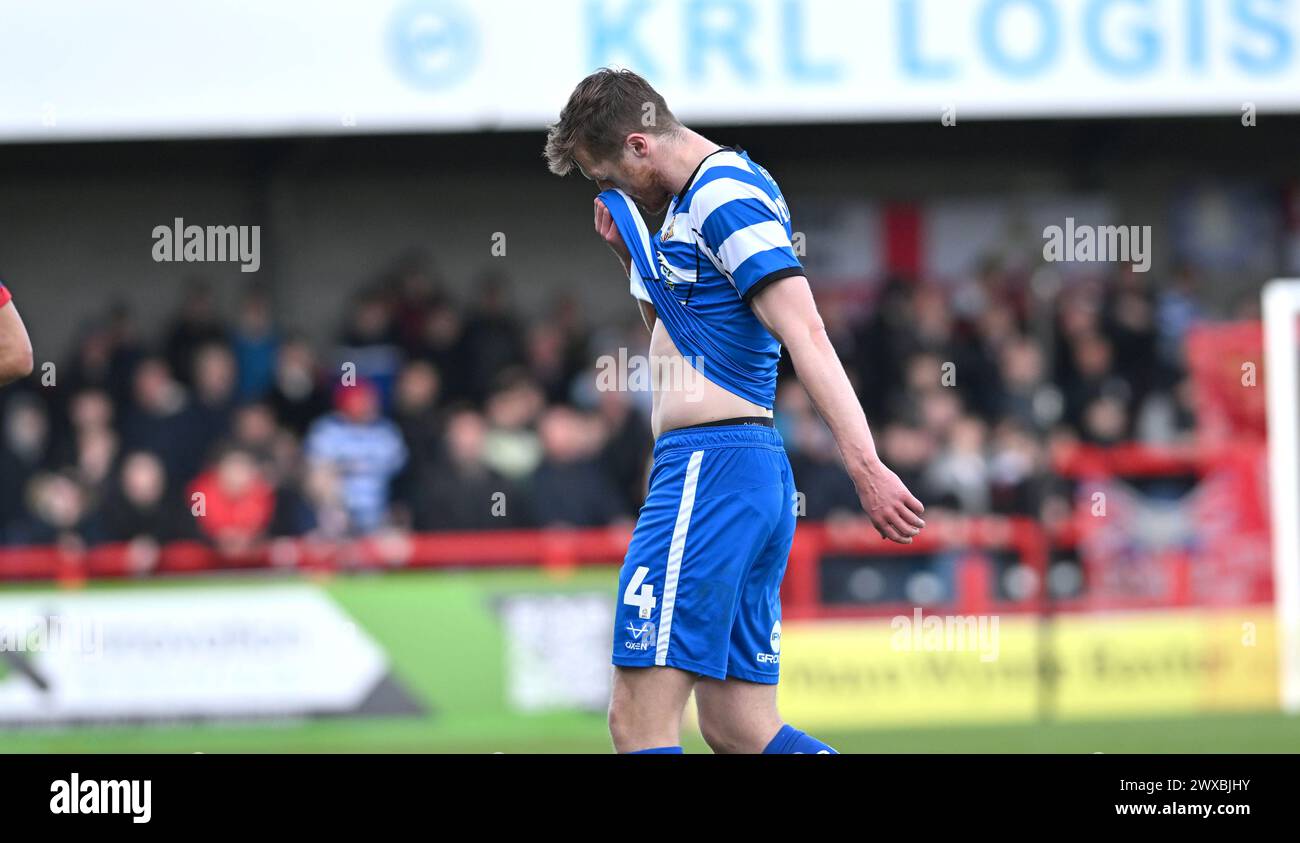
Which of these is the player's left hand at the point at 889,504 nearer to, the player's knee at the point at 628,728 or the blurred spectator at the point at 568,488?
the player's knee at the point at 628,728

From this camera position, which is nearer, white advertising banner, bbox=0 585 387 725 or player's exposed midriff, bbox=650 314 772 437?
player's exposed midriff, bbox=650 314 772 437

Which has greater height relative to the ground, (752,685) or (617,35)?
(617,35)

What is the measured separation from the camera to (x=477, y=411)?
1211 cm

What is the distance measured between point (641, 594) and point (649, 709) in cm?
27

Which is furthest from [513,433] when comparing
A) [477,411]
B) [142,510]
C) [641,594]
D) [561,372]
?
[641,594]

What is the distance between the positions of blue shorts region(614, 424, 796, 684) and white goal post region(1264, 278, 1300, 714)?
23.3 feet

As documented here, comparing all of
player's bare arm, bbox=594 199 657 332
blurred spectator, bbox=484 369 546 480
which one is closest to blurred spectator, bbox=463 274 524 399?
blurred spectator, bbox=484 369 546 480

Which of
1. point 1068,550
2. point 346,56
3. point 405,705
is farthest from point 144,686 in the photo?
point 1068,550

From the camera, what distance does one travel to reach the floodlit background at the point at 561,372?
10.1m

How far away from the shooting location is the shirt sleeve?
3.99m

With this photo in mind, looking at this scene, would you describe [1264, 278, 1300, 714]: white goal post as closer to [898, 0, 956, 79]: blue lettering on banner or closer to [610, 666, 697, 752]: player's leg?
[898, 0, 956, 79]: blue lettering on banner

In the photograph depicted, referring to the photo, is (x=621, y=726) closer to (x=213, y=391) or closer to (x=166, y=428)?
(x=166, y=428)

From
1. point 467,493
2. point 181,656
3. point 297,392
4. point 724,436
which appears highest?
point 297,392

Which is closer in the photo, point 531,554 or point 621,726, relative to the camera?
point 621,726
